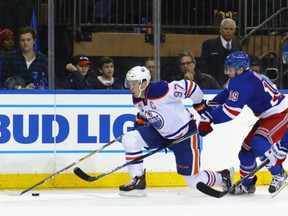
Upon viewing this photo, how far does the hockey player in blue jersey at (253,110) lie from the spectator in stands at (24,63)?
1.52 m

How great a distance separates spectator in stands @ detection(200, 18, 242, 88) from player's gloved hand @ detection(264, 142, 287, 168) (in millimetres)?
1047

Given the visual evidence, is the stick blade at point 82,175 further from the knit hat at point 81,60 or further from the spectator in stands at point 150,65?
the spectator in stands at point 150,65

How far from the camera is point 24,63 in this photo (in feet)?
29.8

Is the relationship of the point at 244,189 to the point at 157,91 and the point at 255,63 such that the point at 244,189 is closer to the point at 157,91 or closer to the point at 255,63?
the point at 157,91

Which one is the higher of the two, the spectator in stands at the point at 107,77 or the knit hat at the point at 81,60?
the knit hat at the point at 81,60

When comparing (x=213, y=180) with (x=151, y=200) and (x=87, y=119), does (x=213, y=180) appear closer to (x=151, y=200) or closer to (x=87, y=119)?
(x=151, y=200)

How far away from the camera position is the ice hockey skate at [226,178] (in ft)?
28.3

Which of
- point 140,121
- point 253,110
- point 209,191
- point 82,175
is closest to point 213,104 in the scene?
point 253,110

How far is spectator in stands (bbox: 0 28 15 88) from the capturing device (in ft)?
29.4

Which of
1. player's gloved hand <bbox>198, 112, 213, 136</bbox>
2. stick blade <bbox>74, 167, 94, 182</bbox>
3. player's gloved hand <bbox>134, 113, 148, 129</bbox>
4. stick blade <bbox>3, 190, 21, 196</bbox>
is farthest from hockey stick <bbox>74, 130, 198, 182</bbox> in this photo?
stick blade <bbox>3, 190, 21, 196</bbox>

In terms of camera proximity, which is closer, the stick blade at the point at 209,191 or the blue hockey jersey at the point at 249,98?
the stick blade at the point at 209,191

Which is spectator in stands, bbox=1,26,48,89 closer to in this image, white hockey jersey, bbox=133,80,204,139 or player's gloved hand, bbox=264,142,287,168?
white hockey jersey, bbox=133,80,204,139

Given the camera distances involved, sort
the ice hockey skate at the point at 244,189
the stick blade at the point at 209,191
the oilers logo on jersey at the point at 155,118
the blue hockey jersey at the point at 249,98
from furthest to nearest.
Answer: the ice hockey skate at the point at 244,189 < the oilers logo on jersey at the point at 155,118 < the blue hockey jersey at the point at 249,98 < the stick blade at the point at 209,191

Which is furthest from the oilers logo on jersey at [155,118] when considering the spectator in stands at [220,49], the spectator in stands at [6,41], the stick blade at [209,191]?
Answer: the spectator in stands at [6,41]
